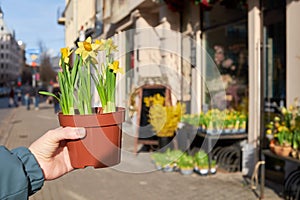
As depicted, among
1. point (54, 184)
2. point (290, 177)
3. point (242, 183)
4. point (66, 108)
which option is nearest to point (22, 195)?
point (66, 108)

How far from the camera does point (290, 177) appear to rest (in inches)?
190

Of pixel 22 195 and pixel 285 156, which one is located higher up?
pixel 22 195

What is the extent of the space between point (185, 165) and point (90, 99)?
5056 millimetres

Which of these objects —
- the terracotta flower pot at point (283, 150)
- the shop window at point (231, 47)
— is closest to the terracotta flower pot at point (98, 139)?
the terracotta flower pot at point (283, 150)

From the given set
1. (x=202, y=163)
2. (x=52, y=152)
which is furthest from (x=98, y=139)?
(x=202, y=163)

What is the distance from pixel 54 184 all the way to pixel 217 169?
2712mm

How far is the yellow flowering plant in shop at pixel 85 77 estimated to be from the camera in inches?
38.9

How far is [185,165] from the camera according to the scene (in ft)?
19.4

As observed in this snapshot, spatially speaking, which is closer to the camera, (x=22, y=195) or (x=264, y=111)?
(x=22, y=195)

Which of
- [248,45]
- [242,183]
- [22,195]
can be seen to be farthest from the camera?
[248,45]

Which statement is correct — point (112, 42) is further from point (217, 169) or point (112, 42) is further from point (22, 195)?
point (217, 169)

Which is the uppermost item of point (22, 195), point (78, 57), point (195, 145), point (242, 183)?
point (78, 57)

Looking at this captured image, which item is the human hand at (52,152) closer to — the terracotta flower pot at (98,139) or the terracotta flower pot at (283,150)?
the terracotta flower pot at (98,139)

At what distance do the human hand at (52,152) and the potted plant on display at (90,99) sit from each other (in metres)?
0.07
